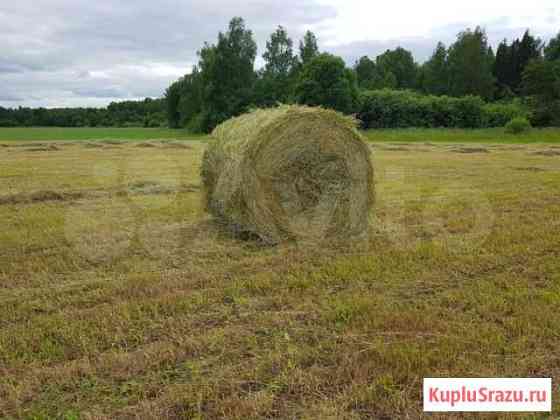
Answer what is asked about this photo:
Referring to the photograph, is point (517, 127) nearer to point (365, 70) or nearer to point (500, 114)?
point (500, 114)

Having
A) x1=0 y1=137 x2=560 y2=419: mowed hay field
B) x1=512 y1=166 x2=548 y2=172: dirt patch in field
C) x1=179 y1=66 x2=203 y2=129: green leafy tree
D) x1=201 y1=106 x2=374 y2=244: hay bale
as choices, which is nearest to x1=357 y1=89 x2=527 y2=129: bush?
x1=179 y1=66 x2=203 y2=129: green leafy tree

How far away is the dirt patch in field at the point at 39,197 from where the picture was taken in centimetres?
872

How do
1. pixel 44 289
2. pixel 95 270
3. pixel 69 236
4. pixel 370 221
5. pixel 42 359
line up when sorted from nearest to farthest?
pixel 42 359, pixel 44 289, pixel 95 270, pixel 69 236, pixel 370 221

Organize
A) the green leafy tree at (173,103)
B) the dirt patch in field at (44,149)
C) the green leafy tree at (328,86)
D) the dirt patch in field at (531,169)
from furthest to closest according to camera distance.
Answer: the green leafy tree at (173,103), the green leafy tree at (328,86), the dirt patch in field at (44,149), the dirt patch in field at (531,169)

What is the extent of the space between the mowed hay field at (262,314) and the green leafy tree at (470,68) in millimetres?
56353

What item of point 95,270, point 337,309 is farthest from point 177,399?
point 95,270

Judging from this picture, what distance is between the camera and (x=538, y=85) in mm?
44000

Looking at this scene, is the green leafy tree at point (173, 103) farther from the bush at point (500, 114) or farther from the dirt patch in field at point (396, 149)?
the dirt patch in field at point (396, 149)

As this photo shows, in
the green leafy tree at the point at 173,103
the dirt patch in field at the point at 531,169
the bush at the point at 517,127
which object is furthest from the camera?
the green leafy tree at the point at 173,103

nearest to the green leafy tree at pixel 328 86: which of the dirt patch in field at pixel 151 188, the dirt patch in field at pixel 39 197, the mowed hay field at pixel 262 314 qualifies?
the dirt patch in field at pixel 151 188

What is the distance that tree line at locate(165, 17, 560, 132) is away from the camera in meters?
43.9

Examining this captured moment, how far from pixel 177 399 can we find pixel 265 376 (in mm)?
532

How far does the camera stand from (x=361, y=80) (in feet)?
247

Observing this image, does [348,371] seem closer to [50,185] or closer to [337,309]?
[337,309]
